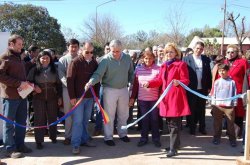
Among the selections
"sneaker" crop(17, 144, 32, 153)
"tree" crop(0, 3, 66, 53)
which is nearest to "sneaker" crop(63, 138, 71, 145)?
"sneaker" crop(17, 144, 32, 153)

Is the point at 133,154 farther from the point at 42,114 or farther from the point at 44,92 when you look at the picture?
the point at 44,92

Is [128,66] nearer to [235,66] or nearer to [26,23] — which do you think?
[235,66]

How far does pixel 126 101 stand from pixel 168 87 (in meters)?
1.22

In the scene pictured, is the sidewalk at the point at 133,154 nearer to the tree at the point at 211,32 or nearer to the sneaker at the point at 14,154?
the sneaker at the point at 14,154

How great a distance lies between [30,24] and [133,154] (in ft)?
73.3

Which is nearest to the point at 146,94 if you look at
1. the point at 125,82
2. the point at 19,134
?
the point at 125,82

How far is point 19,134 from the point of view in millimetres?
5980

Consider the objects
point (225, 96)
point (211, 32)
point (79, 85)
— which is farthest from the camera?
point (211, 32)

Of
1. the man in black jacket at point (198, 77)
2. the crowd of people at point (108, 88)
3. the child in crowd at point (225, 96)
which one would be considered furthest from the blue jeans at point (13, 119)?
the child in crowd at point (225, 96)

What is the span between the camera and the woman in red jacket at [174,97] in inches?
224

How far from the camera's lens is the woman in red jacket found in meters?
5.69

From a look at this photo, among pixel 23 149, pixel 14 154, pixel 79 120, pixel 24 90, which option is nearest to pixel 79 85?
pixel 79 120

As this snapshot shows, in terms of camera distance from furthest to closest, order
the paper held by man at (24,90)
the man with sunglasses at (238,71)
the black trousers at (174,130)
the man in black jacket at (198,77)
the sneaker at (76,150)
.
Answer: the man in black jacket at (198,77) → the man with sunglasses at (238,71) → the sneaker at (76,150) → the black trousers at (174,130) → the paper held by man at (24,90)

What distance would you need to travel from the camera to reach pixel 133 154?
5949 millimetres
